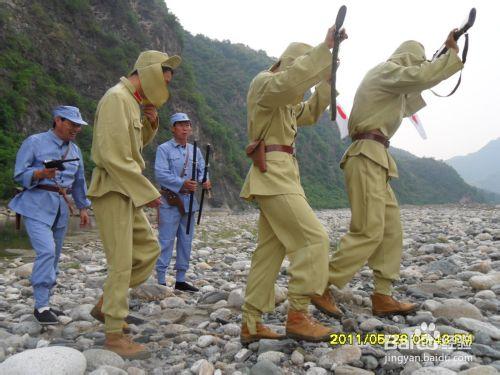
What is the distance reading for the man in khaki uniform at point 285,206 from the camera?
2.96 metres

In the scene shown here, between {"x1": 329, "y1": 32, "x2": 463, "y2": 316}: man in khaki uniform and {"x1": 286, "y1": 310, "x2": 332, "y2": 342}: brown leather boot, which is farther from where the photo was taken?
{"x1": 329, "y1": 32, "x2": 463, "y2": 316}: man in khaki uniform

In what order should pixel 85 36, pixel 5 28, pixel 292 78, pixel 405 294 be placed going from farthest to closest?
pixel 85 36, pixel 5 28, pixel 405 294, pixel 292 78

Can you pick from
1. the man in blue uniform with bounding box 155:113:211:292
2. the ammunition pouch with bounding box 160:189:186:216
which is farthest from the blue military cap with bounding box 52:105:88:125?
the ammunition pouch with bounding box 160:189:186:216

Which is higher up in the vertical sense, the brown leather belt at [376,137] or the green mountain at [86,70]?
the green mountain at [86,70]

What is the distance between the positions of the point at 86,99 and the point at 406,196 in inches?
2105

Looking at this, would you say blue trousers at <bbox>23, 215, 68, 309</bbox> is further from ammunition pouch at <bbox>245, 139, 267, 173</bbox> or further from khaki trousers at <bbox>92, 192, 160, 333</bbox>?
ammunition pouch at <bbox>245, 139, 267, 173</bbox>

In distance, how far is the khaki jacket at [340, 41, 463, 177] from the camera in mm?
3693

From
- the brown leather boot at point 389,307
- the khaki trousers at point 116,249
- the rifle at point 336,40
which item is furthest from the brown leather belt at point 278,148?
the brown leather boot at point 389,307

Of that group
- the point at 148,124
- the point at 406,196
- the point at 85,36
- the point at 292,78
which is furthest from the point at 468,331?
the point at 406,196

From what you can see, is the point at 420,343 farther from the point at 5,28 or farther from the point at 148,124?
the point at 5,28

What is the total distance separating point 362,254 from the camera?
3.77 m

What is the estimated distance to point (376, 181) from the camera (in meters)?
3.86

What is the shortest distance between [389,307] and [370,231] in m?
0.66

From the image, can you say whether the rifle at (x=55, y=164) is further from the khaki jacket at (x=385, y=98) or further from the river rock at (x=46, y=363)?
the khaki jacket at (x=385, y=98)
